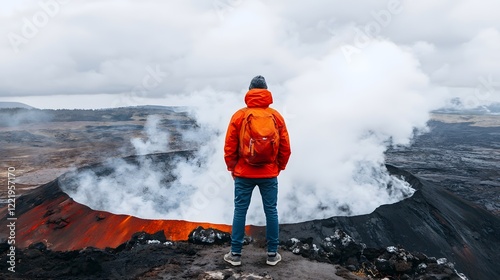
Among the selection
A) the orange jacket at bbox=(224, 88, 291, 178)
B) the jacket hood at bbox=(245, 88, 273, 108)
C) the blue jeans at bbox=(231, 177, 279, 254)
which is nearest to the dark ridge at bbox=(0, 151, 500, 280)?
the blue jeans at bbox=(231, 177, 279, 254)

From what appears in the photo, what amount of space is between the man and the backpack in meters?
0.02

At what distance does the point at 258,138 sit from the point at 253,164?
34cm

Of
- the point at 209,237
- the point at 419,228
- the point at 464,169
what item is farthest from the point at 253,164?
the point at 464,169

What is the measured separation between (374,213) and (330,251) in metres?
2.38

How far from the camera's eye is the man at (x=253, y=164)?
440 cm

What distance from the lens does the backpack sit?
4191 millimetres

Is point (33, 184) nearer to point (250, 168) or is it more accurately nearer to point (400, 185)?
point (400, 185)

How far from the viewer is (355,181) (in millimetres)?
9820

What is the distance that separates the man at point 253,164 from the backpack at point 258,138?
23 millimetres

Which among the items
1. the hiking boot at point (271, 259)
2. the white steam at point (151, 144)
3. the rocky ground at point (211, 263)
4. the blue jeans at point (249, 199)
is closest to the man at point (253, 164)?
the blue jeans at point (249, 199)

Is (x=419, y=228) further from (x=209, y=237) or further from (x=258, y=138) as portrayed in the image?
(x=258, y=138)

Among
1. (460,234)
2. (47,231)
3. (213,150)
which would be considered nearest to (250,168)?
(47,231)

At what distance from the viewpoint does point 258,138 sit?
13.7 feet

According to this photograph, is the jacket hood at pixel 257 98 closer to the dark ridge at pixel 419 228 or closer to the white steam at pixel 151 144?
the dark ridge at pixel 419 228
